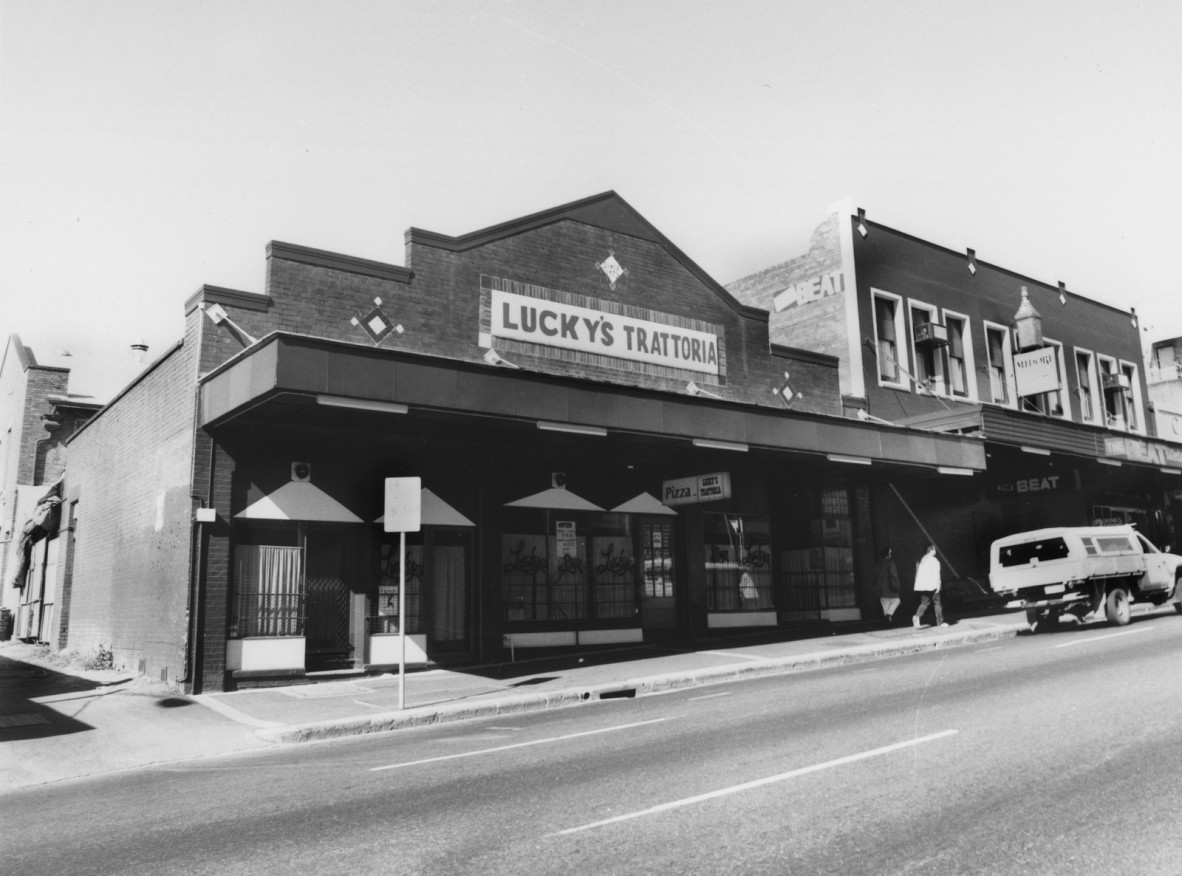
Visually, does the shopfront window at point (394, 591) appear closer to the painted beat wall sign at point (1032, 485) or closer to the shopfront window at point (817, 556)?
the shopfront window at point (817, 556)

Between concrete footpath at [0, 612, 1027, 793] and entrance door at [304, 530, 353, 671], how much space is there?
0.43 m

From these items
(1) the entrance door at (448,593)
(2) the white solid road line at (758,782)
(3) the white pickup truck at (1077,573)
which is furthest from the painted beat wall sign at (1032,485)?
(2) the white solid road line at (758,782)

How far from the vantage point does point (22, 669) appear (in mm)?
18766

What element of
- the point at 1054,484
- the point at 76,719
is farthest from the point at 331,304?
the point at 1054,484

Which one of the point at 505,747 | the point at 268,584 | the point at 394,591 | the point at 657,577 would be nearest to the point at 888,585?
the point at 657,577

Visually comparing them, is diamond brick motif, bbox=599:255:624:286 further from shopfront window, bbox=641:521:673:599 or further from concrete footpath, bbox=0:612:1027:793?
concrete footpath, bbox=0:612:1027:793

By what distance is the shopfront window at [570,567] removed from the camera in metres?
18.4

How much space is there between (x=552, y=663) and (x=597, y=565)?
305 centimetres

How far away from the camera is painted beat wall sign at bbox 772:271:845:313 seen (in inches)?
998

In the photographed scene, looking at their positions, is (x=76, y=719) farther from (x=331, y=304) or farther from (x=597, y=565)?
(x=597, y=565)

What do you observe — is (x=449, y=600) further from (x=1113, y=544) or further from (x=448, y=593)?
(x=1113, y=544)

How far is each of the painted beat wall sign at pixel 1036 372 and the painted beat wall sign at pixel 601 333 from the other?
12.8 metres

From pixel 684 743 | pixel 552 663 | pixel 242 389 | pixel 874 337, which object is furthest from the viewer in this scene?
pixel 874 337

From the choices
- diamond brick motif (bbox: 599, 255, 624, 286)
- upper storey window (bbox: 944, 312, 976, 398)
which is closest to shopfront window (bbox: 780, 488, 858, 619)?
upper storey window (bbox: 944, 312, 976, 398)
